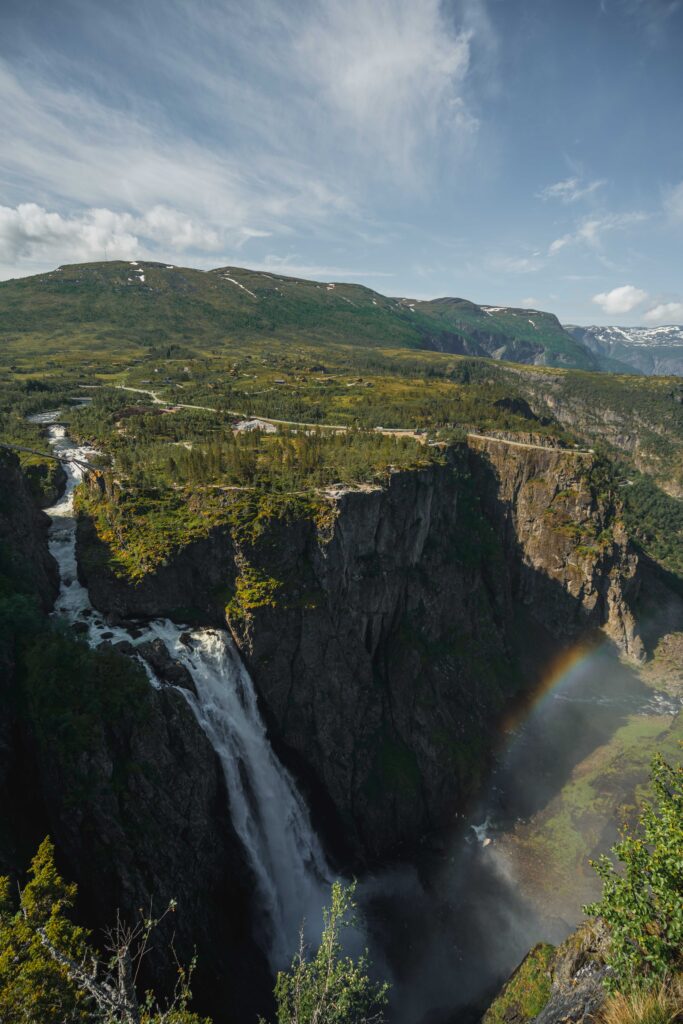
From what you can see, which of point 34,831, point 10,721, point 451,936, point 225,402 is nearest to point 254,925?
point 451,936

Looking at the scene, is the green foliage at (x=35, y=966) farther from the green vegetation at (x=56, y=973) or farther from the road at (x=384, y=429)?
the road at (x=384, y=429)

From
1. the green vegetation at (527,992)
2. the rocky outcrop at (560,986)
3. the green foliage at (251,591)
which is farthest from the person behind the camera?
the green foliage at (251,591)

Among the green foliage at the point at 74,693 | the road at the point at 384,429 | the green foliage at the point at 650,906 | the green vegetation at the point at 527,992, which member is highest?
the road at the point at 384,429

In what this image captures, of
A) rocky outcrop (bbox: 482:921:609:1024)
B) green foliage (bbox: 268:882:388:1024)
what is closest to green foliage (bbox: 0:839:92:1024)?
green foliage (bbox: 268:882:388:1024)

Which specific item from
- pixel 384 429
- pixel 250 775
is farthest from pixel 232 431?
pixel 250 775

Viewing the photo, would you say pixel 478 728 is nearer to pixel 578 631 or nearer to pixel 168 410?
pixel 578 631

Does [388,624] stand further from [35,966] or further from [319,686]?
[35,966]

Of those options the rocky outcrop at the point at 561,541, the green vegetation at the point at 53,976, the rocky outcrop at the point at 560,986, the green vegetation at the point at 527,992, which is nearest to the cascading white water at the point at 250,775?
the green vegetation at the point at 527,992
